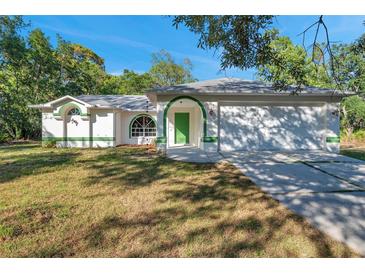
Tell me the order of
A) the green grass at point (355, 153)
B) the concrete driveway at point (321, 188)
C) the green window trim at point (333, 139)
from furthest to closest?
the green window trim at point (333, 139)
the green grass at point (355, 153)
the concrete driveway at point (321, 188)

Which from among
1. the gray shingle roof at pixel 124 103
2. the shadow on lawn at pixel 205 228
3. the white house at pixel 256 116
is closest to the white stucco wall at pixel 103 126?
the gray shingle roof at pixel 124 103

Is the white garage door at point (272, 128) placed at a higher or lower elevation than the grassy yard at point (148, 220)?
higher

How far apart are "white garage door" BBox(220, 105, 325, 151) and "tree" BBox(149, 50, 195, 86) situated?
2257 cm

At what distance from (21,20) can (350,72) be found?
1097 inches

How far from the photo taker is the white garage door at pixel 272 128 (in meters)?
10.7

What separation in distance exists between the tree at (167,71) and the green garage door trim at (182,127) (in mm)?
19144

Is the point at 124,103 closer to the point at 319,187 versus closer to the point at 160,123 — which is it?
the point at 160,123

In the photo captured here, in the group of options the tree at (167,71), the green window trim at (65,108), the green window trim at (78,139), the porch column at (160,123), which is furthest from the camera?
the tree at (167,71)

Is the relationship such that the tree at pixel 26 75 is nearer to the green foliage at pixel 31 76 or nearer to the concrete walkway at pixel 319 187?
the green foliage at pixel 31 76

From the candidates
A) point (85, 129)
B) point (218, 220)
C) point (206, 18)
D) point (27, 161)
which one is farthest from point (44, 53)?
point (218, 220)

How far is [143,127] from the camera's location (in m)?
14.9

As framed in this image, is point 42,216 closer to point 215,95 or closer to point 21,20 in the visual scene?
point 215,95

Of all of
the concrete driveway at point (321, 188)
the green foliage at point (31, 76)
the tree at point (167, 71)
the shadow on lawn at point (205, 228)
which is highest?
the tree at point (167, 71)

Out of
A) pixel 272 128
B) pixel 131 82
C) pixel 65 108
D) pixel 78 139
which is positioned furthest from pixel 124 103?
pixel 131 82
